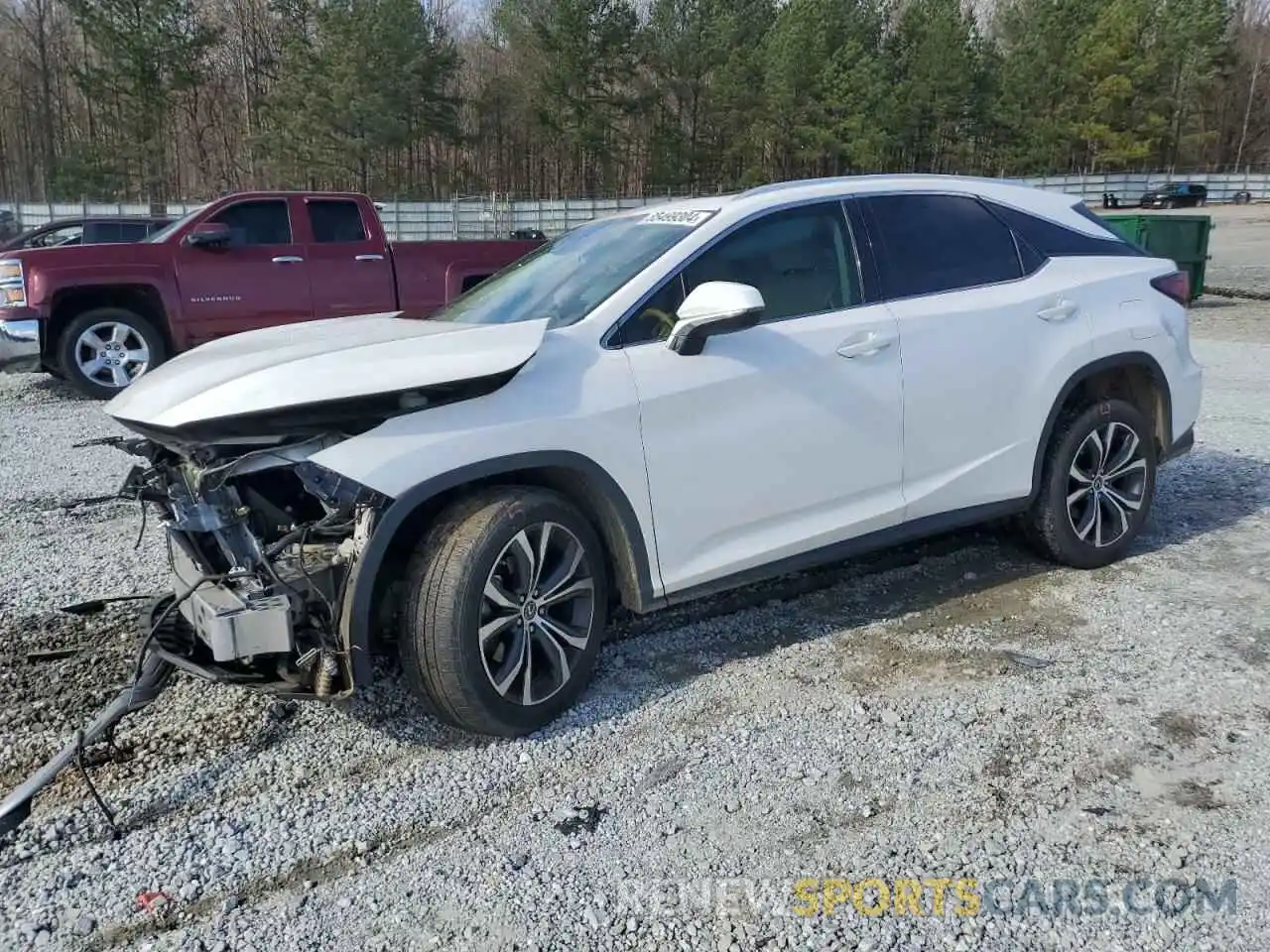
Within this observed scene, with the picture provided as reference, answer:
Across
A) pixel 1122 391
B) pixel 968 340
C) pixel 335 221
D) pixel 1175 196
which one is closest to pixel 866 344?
pixel 968 340

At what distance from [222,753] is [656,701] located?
1445 mm

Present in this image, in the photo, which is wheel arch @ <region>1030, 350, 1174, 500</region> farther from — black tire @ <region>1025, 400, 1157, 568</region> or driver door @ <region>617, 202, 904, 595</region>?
driver door @ <region>617, 202, 904, 595</region>

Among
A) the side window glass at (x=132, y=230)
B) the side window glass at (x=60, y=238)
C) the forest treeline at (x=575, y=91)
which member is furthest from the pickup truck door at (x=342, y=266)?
the forest treeline at (x=575, y=91)

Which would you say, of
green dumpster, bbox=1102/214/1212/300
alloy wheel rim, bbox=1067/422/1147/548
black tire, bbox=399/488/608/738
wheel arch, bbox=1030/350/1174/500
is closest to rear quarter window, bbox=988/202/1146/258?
wheel arch, bbox=1030/350/1174/500

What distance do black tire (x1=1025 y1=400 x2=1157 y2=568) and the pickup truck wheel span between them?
8.28m

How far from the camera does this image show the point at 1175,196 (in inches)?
2266

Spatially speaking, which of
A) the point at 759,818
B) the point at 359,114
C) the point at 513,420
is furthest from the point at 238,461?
the point at 359,114

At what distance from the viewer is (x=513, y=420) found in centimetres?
321

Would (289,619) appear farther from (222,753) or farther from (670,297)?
(670,297)

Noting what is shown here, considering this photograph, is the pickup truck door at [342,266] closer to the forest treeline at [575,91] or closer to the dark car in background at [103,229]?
the dark car in background at [103,229]

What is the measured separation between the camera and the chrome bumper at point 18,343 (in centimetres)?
905

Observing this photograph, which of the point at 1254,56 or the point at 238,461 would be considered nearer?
the point at 238,461

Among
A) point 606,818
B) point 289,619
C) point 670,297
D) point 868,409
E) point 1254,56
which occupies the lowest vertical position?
point 606,818

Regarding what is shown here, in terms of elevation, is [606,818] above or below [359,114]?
below
